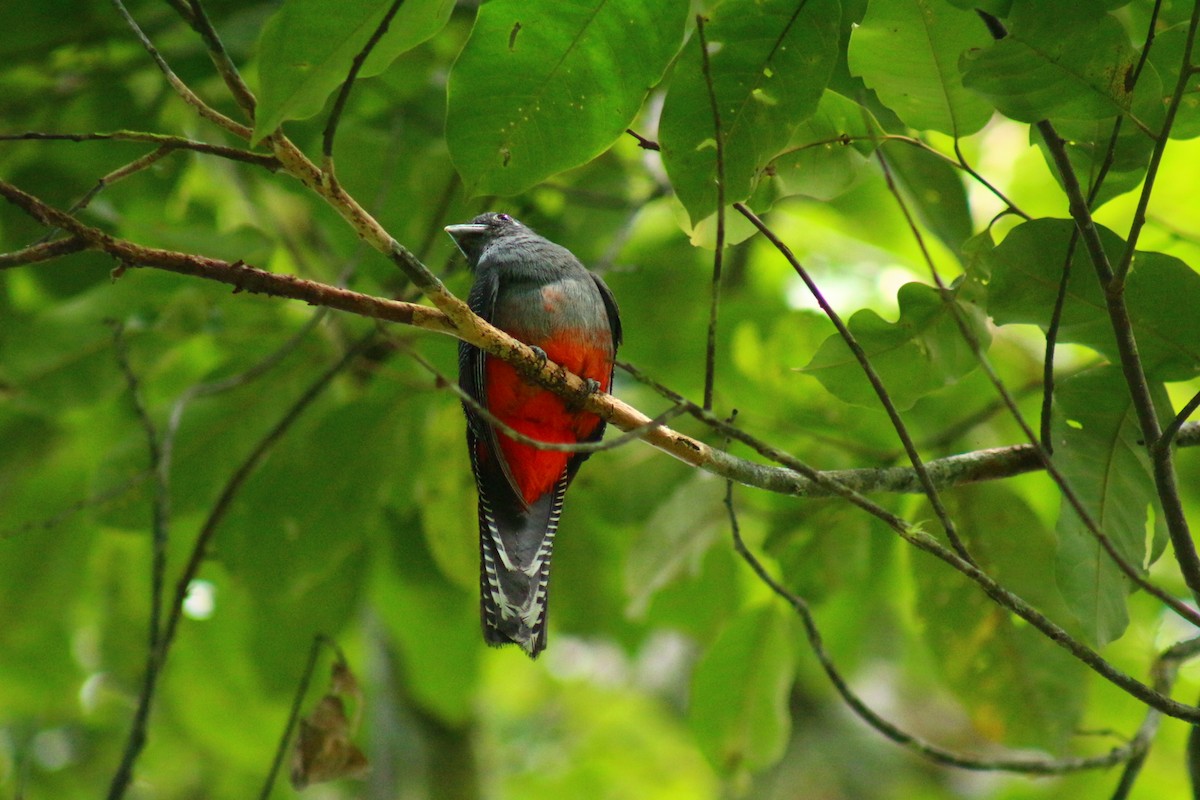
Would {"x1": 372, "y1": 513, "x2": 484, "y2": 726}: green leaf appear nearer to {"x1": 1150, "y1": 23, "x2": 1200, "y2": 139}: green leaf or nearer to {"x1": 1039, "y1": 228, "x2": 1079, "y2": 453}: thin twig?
{"x1": 1039, "y1": 228, "x2": 1079, "y2": 453}: thin twig

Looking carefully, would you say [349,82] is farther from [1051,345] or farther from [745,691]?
[745,691]

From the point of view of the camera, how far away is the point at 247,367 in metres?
4.04

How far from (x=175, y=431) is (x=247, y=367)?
370 millimetres

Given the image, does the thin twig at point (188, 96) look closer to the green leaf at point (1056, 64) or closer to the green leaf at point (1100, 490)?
the green leaf at point (1056, 64)

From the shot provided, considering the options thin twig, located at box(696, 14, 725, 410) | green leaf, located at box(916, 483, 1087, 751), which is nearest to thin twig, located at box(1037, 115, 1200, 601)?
thin twig, located at box(696, 14, 725, 410)

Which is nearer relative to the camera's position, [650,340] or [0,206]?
[0,206]

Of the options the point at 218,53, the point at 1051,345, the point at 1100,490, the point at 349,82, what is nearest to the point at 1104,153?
the point at 1051,345

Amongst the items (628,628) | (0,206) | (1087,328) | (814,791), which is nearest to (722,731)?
(628,628)

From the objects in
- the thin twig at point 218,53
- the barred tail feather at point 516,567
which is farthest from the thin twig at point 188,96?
the barred tail feather at point 516,567

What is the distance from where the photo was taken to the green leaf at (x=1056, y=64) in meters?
1.92

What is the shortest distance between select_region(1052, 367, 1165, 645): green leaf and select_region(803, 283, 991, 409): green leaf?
25 centimetres

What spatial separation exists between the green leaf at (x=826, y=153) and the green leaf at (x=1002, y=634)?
126cm

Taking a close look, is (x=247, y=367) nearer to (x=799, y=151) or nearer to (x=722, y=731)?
(x=722, y=731)

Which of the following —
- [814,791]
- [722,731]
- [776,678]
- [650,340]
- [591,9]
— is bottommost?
[814,791]
